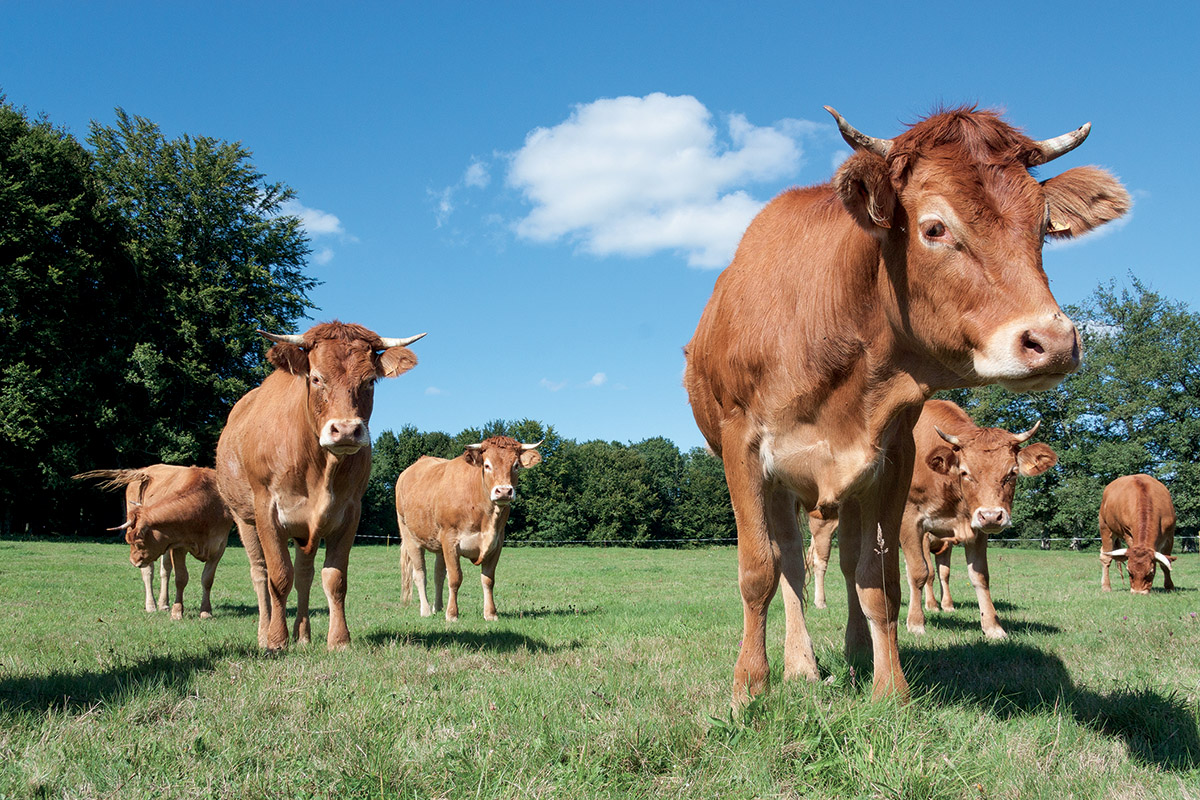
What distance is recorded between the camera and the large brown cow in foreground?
7.98m

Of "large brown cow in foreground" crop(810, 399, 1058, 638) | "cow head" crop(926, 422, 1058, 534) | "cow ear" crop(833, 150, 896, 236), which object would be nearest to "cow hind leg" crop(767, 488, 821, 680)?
"cow ear" crop(833, 150, 896, 236)

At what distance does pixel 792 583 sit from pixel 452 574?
23.8 feet

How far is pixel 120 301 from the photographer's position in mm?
37344

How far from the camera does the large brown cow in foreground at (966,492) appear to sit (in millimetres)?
7980

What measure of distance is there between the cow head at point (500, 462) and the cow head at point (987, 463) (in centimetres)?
556

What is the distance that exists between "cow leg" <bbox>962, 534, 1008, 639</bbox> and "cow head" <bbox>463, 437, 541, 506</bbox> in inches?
229

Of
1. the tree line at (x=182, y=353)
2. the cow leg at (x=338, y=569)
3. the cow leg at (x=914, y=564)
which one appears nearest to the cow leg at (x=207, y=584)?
the cow leg at (x=338, y=569)

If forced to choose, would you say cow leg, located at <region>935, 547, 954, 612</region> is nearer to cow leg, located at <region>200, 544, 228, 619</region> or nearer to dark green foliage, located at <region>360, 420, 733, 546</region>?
cow leg, located at <region>200, 544, 228, 619</region>

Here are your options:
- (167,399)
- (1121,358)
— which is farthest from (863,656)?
(1121,358)

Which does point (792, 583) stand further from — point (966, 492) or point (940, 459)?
point (966, 492)

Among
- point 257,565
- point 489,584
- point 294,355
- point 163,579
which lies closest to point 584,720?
point 294,355

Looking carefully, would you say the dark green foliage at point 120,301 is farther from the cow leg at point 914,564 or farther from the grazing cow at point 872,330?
the grazing cow at point 872,330

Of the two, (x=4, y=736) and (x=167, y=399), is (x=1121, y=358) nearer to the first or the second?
(x=167, y=399)

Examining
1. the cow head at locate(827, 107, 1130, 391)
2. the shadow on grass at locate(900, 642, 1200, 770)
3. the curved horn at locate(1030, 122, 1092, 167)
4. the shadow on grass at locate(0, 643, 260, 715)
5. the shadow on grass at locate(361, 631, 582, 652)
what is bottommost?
the shadow on grass at locate(361, 631, 582, 652)
